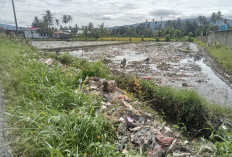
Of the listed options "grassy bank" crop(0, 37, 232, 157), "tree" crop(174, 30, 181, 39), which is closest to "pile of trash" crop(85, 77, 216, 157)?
"grassy bank" crop(0, 37, 232, 157)

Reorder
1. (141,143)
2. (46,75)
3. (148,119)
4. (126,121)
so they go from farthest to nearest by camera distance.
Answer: (46,75) < (148,119) < (126,121) < (141,143)

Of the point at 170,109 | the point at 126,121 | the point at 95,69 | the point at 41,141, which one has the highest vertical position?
the point at 95,69

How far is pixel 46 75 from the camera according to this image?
3.49 metres

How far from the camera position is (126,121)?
93.0 inches

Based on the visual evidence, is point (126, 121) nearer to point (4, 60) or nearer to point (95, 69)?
point (95, 69)

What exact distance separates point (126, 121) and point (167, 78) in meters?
5.20

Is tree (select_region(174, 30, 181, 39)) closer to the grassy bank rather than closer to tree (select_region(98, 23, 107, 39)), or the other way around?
tree (select_region(98, 23, 107, 39))

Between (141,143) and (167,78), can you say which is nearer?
(141,143)

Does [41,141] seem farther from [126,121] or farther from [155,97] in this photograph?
[155,97]

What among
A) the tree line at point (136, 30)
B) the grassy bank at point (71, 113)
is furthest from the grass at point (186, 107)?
the tree line at point (136, 30)

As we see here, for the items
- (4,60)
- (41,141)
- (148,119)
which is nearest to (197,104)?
(148,119)

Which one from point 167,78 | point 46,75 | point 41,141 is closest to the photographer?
point 41,141

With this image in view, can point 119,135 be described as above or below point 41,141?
below

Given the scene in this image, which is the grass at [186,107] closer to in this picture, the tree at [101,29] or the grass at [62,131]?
the grass at [62,131]
